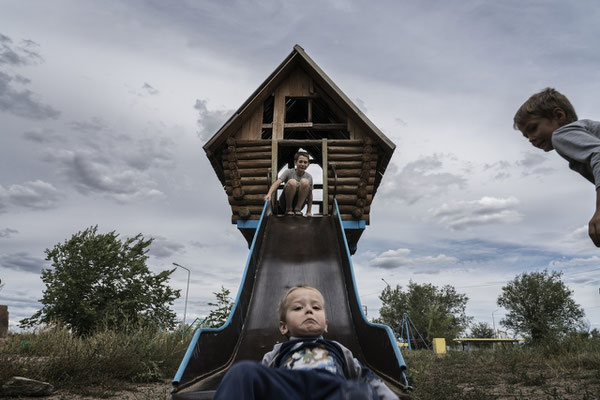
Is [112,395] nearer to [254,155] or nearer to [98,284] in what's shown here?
[254,155]

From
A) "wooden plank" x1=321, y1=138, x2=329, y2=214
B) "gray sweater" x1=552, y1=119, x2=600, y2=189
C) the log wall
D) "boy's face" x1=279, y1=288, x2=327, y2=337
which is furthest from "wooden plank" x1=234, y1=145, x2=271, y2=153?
"gray sweater" x1=552, y1=119, x2=600, y2=189

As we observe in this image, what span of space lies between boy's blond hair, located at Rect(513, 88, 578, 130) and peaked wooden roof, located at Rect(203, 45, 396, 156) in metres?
7.08

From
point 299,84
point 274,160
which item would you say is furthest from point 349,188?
point 299,84

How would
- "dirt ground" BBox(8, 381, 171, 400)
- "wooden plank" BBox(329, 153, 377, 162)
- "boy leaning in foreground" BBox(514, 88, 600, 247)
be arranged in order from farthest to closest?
"wooden plank" BBox(329, 153, 377, 162) < "dirt ground" BBox(8, 381, 171, 400) < "boy leaning in foreground" BBox(514, 88, 600, 247)

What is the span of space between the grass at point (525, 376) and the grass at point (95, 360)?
4150mm

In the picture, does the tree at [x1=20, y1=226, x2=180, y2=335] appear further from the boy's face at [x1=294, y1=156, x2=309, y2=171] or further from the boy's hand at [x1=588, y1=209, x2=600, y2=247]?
the boy's hand at [x1=588, y1=209, x2=600, y2=247]

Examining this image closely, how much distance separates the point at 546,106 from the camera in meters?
2.80

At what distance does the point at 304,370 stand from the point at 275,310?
3089 mm

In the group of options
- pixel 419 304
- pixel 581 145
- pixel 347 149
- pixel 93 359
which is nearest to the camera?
A: pixel 581 145

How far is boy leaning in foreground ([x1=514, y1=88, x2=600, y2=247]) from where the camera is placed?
2.33 meters

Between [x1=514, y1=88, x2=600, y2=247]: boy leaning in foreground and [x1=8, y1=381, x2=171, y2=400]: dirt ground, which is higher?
[x1=514, y1=88, x2=600, y2=247]: boy leaning in foreground

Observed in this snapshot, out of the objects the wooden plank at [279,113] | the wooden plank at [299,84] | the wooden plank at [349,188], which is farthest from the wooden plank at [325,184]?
the wooden plank at [299,84]

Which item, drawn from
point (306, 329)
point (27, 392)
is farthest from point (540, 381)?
point (27, 392)

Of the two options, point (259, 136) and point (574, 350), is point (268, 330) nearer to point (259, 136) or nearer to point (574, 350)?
point (574, 350)
